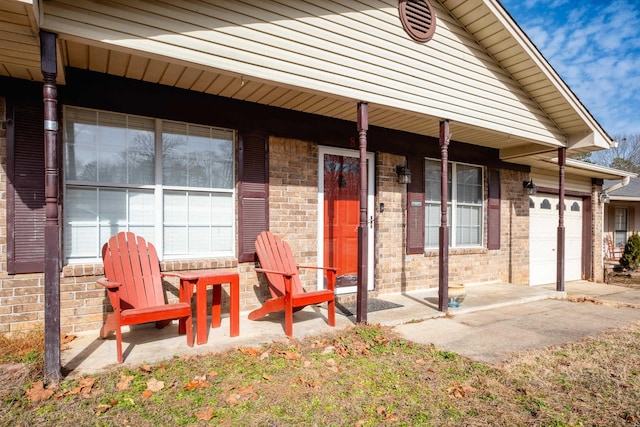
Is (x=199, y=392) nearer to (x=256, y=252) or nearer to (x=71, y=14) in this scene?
(x=256, y=252)

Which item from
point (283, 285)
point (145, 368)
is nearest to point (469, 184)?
point (283, 285)

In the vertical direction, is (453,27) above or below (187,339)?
above

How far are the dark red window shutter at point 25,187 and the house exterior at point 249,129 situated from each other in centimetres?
1

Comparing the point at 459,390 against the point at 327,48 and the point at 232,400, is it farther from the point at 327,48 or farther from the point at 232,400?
the point at 327,48

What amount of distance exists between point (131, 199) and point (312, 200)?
2213 mm

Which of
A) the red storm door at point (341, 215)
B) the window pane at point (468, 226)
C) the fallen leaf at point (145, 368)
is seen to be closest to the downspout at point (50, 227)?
the fallen leaf at point (145, 368)

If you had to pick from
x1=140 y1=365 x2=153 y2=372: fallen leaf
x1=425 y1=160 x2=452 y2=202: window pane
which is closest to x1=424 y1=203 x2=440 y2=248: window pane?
x1=425 y1=160 x2=452 y2=202: window pane

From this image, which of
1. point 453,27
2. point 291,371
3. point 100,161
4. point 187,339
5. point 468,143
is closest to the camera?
point 291,371

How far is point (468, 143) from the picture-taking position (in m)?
6.87

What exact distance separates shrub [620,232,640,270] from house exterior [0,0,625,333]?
7.21 meters

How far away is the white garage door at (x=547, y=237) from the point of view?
8.25 m

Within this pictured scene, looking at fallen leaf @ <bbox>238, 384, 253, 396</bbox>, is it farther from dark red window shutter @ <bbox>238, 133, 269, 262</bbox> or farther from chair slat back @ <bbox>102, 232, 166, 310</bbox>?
dark red window shutter @ <bbox>238, 133, 269, 262</bbox>

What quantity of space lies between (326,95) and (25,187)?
301 centimetres

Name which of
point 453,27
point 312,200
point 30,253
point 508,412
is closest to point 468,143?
point 453,27
